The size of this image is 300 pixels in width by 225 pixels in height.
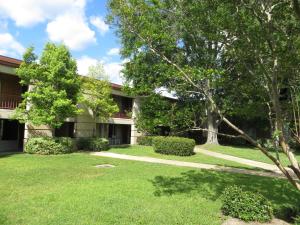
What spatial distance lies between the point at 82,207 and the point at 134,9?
17.0 feet

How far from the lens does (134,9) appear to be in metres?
8.41

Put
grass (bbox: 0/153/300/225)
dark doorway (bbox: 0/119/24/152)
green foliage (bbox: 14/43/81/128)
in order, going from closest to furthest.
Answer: grass (bbox: 0/153/300/225) < green foliage (bbox: 14/43/81/128) < dark doorway (bbox: 0/119/24/152)

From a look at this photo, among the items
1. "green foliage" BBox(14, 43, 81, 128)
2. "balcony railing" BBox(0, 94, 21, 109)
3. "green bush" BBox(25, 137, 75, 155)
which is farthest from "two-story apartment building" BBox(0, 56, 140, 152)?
"green bush" BBox(25, 137, 75, 155)

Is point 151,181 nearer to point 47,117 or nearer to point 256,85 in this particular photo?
point 256,85

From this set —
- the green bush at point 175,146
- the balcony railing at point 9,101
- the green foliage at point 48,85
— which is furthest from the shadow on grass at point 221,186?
the balcony railing at point 9,101

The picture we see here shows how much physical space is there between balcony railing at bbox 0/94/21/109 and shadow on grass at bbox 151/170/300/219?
38.3 ft

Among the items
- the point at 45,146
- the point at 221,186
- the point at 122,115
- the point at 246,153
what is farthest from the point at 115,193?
the point at 122,115

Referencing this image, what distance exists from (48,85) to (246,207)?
1454cm

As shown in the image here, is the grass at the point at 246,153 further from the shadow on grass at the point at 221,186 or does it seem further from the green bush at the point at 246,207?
the green bush at the point at 246,207

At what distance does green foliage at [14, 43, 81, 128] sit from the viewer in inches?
733

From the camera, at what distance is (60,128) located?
82.4 ft

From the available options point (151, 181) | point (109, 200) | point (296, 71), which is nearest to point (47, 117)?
point (151, 181)

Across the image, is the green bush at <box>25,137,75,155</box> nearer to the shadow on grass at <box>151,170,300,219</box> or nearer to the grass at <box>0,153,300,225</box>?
the grass at <box>0,153,300,225</box>

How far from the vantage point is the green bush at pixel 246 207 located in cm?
798
